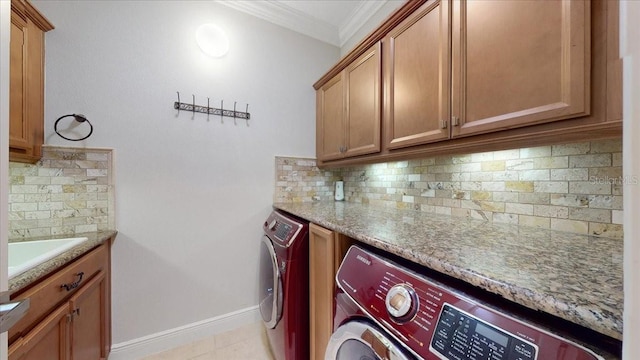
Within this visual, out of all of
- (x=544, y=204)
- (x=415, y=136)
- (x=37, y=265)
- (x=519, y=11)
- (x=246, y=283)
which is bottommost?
(x=246, y=283)

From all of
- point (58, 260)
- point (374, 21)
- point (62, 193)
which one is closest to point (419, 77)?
point (374, 21)

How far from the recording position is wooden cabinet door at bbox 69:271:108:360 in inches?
40.4

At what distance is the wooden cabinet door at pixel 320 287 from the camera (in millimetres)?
975

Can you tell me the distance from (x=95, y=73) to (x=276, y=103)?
1169 millimetres

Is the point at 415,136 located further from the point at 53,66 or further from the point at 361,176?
the point at 53,66

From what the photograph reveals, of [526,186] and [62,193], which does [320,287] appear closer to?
[526,186]

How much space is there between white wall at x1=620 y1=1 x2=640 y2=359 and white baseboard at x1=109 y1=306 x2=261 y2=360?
81.6 inches

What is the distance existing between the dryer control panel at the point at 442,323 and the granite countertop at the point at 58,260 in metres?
1.06

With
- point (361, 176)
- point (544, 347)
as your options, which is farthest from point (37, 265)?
point (361, 176)

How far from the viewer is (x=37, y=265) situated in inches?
32.7

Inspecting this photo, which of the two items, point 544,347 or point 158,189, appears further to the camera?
point 158,189

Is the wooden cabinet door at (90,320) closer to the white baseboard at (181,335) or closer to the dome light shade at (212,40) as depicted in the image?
the white baseboard at (181,335)

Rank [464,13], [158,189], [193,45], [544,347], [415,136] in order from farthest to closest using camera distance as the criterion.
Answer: [193,45] < [158,189] < [415,136] < [464,13] < [544,347]

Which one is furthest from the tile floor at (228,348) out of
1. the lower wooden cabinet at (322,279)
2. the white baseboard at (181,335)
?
the lower wooden cabinet at (322,279)
